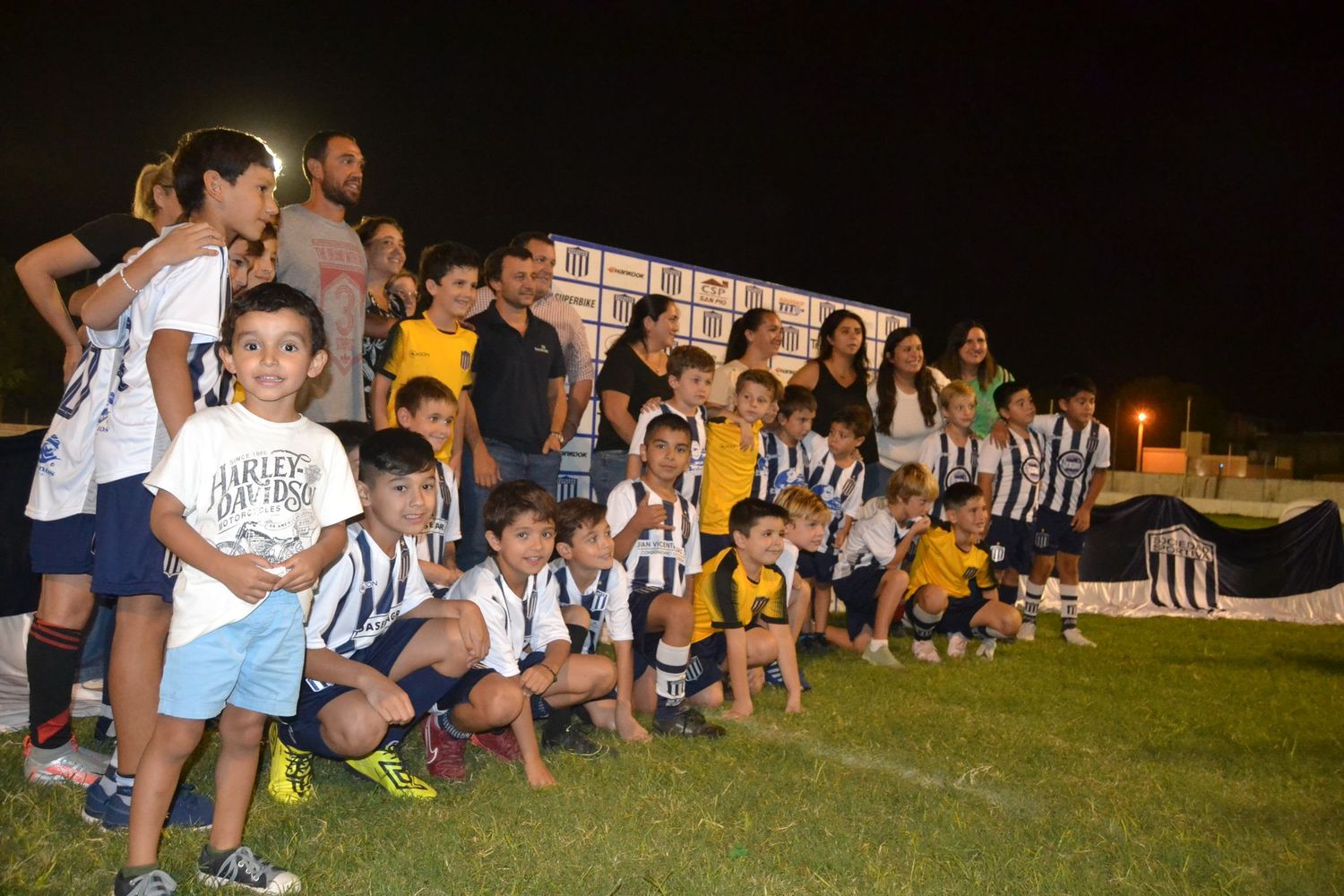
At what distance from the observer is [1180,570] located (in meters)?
10.2

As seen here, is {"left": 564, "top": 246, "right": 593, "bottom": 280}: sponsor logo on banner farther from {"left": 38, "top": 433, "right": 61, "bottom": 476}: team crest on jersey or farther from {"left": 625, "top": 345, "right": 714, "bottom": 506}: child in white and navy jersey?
{"left": 38, "top": 433, "right": 61, "bottom": 476}: team crest on jersey

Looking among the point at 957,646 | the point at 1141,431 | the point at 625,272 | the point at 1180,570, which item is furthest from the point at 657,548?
the point at 1141,431

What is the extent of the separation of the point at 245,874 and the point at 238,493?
972 millimetres

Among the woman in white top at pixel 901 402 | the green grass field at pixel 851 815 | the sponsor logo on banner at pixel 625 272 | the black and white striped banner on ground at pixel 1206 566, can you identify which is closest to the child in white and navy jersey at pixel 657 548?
the green grass field at pixel 851 815

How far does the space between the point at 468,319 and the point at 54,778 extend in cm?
311

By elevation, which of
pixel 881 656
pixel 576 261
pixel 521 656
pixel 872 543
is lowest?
pixel 881 656

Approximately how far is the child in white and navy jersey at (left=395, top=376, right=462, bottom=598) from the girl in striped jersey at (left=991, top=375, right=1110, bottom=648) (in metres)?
5.52

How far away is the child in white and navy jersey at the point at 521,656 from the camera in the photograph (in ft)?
12.2

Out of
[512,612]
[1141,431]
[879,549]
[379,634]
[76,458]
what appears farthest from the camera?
[1141,431]

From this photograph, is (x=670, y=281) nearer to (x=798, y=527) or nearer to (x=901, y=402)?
(x=901, y=402)

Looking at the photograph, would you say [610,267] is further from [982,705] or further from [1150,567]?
[1150,567]

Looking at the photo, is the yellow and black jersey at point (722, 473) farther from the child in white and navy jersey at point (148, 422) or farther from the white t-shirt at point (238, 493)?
the white t-shirt at point (238, 493)

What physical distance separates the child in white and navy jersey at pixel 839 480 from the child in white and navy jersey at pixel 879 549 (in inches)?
4.6

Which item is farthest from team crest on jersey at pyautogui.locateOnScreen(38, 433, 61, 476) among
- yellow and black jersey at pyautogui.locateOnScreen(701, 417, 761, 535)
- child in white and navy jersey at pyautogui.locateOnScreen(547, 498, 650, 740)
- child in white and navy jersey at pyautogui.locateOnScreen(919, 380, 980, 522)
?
child in white and navy jersey at pyautogui.locateOnScreen(919, 380, 980, 522)
